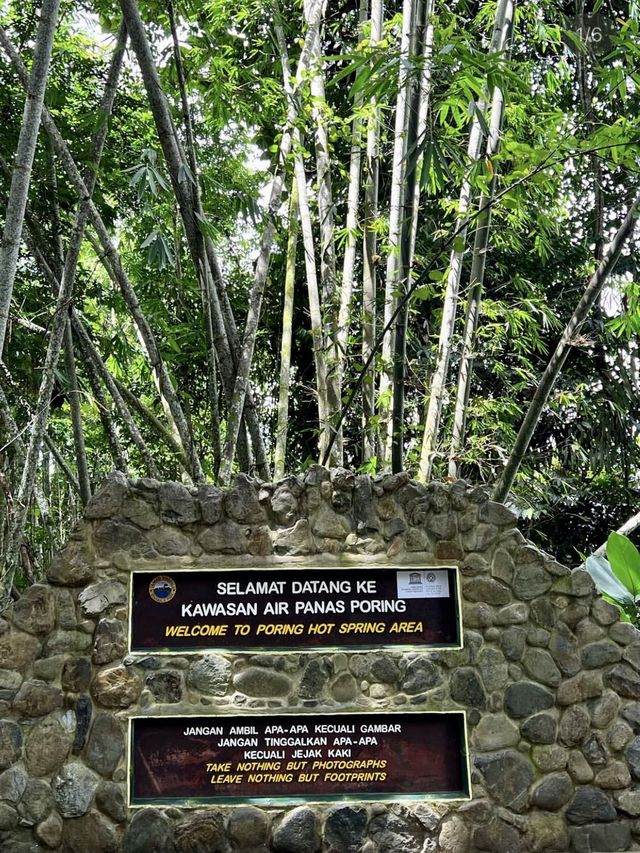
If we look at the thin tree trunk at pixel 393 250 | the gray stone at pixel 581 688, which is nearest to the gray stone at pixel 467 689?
the gray stone at pixel 581 688

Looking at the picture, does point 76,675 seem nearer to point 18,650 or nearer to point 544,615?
point 18,650

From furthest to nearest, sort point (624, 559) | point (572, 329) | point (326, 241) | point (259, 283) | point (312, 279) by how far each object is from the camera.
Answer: point (312, 279) < point (326, 241) < point (259, 283) < point (624, 559) < point (572, 329)

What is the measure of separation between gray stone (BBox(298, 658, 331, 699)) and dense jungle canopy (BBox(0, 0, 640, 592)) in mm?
1201

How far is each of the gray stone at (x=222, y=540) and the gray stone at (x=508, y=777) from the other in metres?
1.28

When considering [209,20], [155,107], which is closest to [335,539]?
[155,107]

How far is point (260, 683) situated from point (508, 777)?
107cm

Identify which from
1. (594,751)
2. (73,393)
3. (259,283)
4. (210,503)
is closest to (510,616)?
(594,751)

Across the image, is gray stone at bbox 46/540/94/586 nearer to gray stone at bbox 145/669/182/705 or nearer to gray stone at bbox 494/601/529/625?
gray stone at bbox 145/669/182/705

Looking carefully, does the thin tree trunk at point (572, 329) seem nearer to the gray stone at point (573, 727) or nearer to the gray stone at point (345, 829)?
the gray stone at point (573, 727)

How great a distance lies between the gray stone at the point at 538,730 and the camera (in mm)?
3996

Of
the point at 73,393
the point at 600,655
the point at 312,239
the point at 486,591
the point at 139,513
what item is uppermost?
the point at 312,239

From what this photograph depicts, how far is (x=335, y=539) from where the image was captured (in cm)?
405

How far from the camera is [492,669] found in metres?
4.05

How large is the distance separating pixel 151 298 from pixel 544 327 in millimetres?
3376
